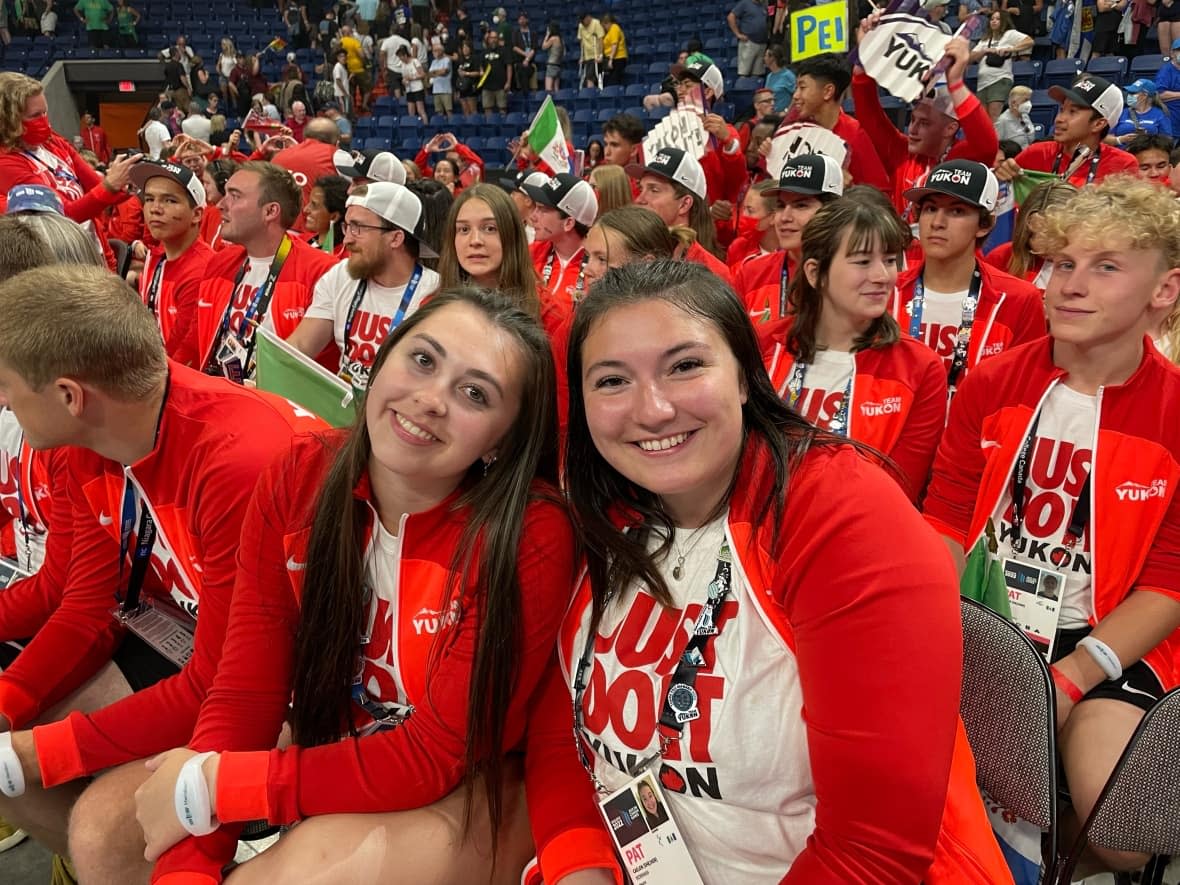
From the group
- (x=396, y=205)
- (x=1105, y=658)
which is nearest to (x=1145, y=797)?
(x=1105, y=658)

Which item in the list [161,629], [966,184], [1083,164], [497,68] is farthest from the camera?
[497,68]

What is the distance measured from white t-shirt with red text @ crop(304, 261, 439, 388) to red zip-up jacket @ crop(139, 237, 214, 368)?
96 cm

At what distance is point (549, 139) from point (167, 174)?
3168mm

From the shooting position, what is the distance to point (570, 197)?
496 centimetres

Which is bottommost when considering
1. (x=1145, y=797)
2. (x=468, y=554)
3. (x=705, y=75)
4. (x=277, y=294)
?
(x=1145, y=797)

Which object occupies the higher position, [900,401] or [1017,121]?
[1017,121]

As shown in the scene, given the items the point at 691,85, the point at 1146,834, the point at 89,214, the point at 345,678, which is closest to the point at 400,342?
the point at 345,678

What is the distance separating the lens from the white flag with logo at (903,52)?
179 inches

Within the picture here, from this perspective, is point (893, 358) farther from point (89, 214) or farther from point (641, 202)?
point (89, 214)

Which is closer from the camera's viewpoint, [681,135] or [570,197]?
[570,197]

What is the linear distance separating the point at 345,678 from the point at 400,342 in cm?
66

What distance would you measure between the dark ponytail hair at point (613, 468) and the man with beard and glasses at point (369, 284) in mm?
2549

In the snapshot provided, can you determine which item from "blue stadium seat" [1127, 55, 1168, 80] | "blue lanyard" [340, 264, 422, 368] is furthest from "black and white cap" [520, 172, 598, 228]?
"blue stadium seat" [1127, 55, 1168, 80]

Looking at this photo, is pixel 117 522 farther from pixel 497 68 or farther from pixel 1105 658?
pixel 497 68
